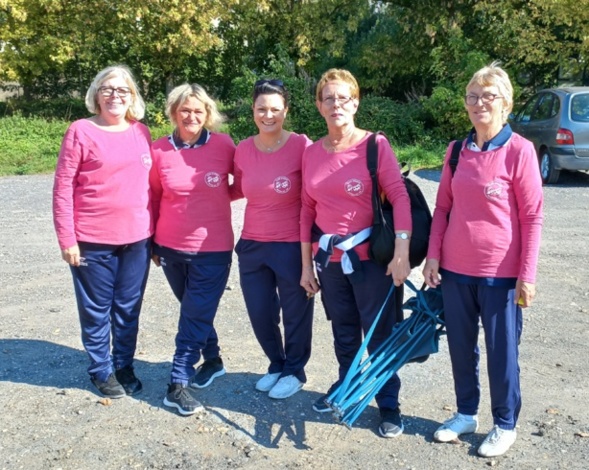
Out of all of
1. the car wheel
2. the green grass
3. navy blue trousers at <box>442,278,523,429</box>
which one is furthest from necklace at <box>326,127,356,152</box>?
the green grass

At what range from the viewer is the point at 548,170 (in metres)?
11.6

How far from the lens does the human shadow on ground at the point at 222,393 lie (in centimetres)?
383

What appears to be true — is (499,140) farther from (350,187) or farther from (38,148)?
(38,148)

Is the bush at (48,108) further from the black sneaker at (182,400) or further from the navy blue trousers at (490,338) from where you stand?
the navy blue trousers at (490,338)

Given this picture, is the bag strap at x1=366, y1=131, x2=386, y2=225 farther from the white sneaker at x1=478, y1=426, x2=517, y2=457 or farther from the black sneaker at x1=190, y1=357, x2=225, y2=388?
the black sneaker at x1=190, y1=357, x2=225, y2=388

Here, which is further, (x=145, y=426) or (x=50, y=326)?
(x=50, y=326)

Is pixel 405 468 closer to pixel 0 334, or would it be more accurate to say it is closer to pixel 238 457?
pixel 238 457

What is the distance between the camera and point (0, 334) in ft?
17.4

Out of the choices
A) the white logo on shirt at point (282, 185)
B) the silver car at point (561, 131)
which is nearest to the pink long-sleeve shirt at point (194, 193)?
the white logo on shirt at point (282, 185)

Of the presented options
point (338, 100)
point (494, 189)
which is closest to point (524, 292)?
point (494, 189)

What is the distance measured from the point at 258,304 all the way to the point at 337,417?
0.85 meters

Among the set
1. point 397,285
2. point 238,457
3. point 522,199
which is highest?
point 522,199

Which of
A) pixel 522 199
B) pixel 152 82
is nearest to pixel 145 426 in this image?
pixel 522 199

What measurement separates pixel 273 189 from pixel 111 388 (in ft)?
5.28
